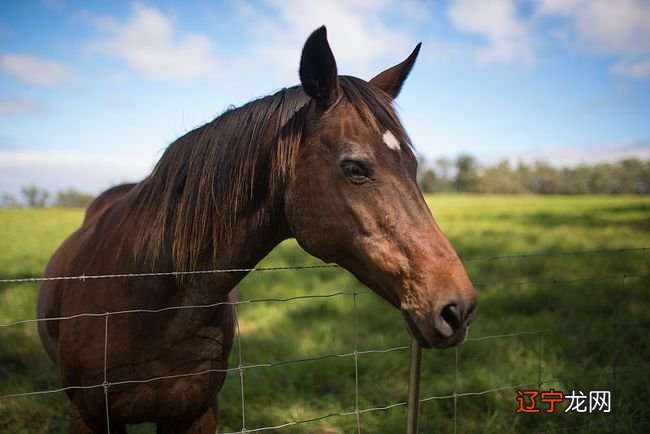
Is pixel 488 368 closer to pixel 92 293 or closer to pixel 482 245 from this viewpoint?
pixel 92 293

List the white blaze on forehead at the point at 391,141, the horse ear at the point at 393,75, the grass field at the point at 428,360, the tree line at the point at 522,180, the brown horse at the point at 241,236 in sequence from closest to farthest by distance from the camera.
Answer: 1. the brown horse at the point at 241,236
2. the white blaze on forehead at the point at 391,141
3. the horse ear at the point at 393,75
4. the grass field at the point at 428,360
5. the tree line at the point at 522,180

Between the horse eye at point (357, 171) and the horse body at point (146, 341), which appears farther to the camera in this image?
the horse body at point (146, 341)

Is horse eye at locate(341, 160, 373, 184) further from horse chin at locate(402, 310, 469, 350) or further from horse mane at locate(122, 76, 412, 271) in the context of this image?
horse chin at locate(402, 310, 469, 350)

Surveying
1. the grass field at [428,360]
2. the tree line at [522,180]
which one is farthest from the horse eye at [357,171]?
the tree line at [522,180]

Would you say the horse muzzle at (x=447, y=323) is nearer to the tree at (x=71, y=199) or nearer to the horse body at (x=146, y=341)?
the horse body at (x=146, y=341)

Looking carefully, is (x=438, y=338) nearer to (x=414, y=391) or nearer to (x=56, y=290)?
(x=414, y=391)

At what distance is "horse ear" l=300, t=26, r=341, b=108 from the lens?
62.3 inches

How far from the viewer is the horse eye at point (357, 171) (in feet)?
5.21

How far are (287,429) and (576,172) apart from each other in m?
65.2

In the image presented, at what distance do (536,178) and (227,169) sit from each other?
7321cm

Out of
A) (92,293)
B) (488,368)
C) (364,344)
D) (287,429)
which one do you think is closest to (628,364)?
(488,368)

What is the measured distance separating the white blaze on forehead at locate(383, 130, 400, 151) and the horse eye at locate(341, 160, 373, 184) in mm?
136

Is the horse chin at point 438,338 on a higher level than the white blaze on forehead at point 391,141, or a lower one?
lower

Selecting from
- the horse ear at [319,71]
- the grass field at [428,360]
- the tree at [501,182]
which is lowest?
the grass field at [428,360]
